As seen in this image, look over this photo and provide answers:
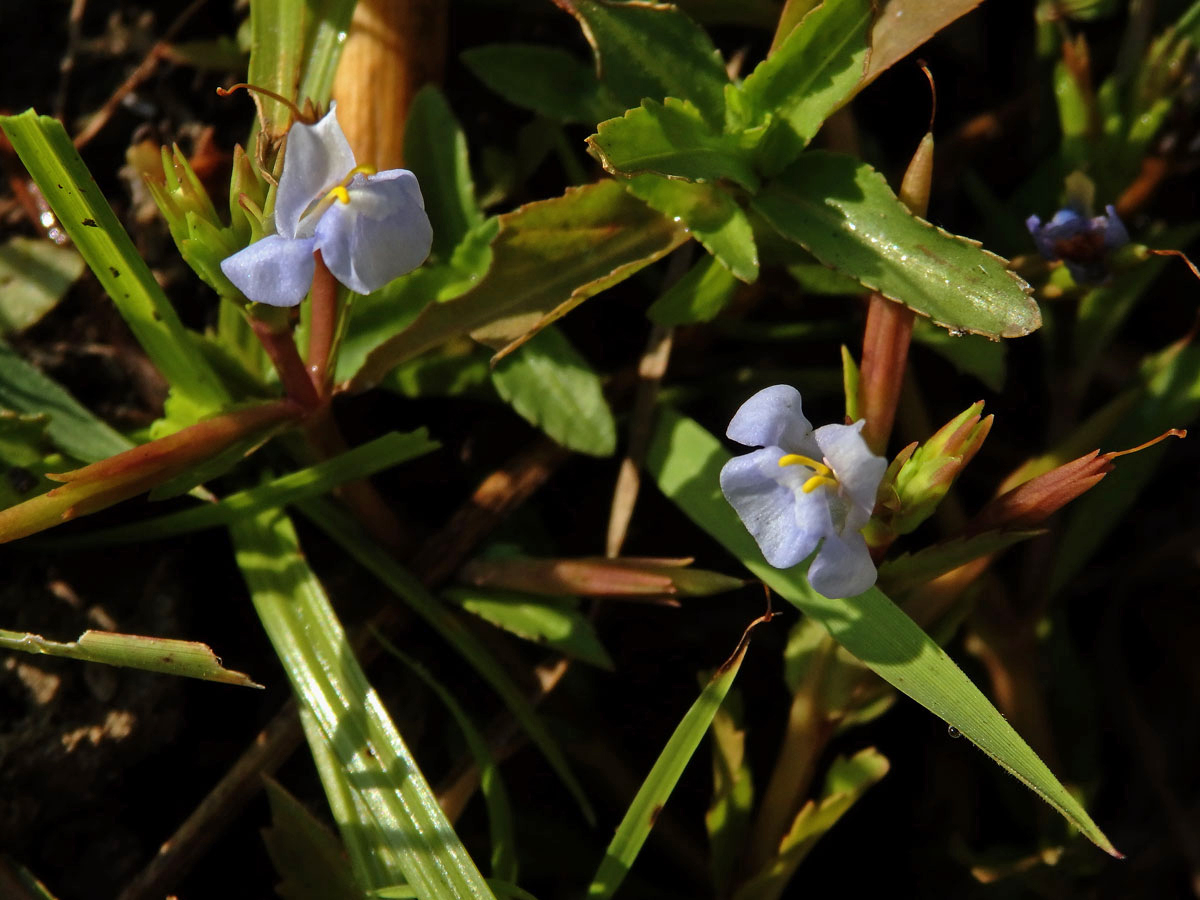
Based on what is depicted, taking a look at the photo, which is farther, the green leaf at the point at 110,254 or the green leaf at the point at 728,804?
the green leaf at the point at 728,804

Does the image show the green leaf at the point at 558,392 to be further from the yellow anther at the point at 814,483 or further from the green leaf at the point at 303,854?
the green leaf at the point at 303,854

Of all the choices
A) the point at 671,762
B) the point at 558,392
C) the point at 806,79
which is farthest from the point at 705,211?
the point at 671,762

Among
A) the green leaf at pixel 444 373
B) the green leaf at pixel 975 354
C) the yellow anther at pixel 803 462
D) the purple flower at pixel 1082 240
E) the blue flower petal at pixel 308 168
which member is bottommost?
the green leaf at pixel 975 354

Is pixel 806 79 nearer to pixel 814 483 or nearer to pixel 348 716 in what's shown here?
pixel 814 483

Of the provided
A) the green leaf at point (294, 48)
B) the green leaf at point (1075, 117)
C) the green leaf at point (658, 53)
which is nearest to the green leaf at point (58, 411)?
the green leaf at point (294, 48)

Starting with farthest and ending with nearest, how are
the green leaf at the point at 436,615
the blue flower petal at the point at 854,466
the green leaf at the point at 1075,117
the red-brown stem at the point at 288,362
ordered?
the green leaf at the point at 1075,117
the green leaf at the point at 436,615
the red-brown stem at the point at 288,362
the blue flower petal at the point at 854,466
